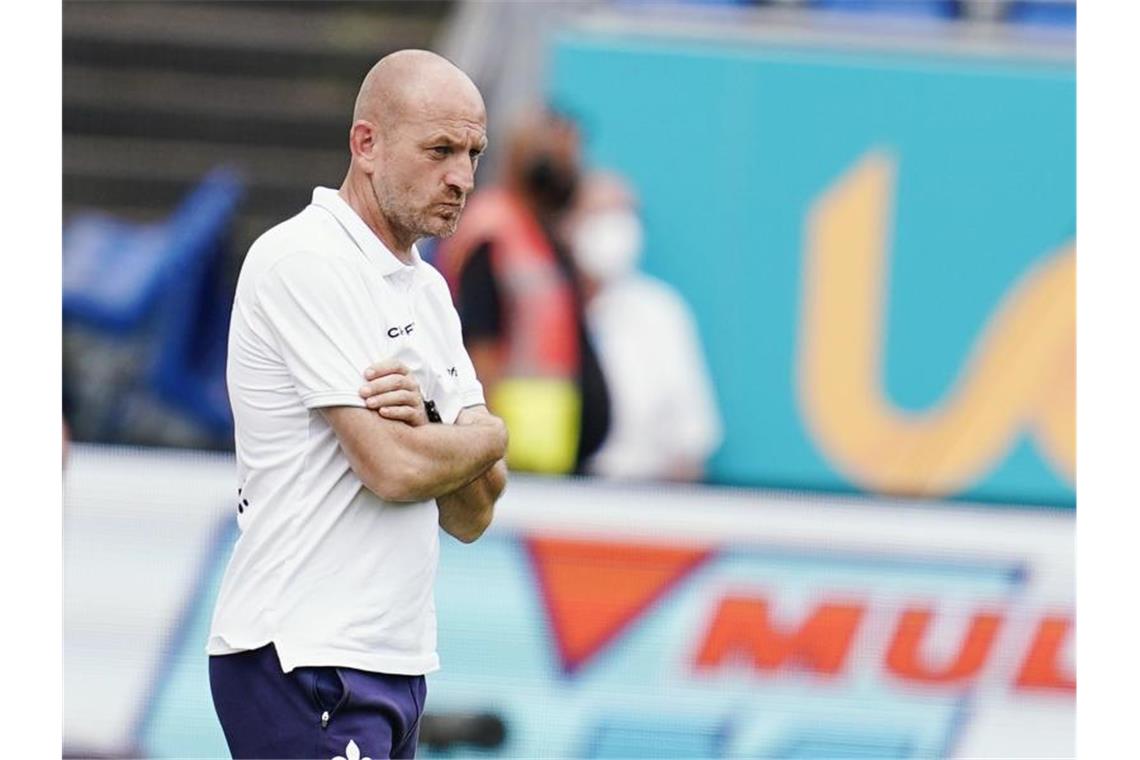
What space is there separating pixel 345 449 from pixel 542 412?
614 centimetres

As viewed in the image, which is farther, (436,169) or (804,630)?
(804,630)

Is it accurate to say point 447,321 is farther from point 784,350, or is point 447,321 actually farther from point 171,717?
point 784,350

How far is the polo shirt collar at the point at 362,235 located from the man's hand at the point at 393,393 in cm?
19

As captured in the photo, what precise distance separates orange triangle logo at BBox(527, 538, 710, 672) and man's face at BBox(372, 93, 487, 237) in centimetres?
371

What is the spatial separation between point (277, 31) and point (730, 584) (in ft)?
21.5

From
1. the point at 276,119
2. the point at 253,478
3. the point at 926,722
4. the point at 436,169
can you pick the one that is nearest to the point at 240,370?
the point at 253,478

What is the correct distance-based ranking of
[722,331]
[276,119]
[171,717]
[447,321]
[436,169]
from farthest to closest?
1. [276,119]
2. [722,331]
3. [171,717]
4. [447,321]
5. [436,169]

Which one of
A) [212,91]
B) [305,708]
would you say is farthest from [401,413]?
[212,91]

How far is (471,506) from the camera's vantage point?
3678mm

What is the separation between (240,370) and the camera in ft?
11.4

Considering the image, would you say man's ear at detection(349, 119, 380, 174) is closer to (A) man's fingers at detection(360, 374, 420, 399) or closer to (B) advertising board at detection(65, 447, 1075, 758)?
(A) man's fingers at detection(360, 374, 420, 399)

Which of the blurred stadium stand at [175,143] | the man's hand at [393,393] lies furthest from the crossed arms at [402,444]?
the blurred stadium stand at [175,143]

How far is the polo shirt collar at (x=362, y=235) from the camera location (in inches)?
137

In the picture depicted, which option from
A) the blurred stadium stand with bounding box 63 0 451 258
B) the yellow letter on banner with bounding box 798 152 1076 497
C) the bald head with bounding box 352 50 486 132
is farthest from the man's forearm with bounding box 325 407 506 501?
the blurred stadium stand with bounding box 63 0 451 258
